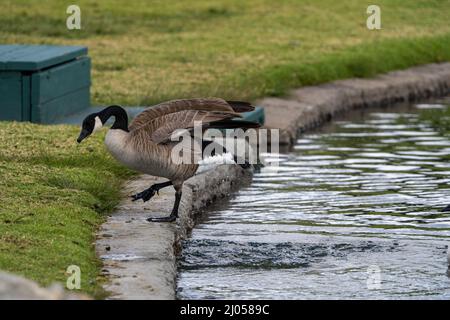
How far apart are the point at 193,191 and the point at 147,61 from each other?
6985 millimetres

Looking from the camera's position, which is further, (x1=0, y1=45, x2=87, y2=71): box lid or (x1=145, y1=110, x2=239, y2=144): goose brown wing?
(x1=0, y1=45, x2=87, y2=71): box lid

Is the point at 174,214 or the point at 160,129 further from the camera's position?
the point at 174,214

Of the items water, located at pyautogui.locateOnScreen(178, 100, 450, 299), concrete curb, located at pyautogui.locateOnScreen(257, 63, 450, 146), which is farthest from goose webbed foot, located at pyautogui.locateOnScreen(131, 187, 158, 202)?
concrete curb, located at pyautogui.locateOnScreen(257, 63, 450, 146)

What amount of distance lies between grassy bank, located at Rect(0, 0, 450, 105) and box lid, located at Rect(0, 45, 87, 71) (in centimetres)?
90

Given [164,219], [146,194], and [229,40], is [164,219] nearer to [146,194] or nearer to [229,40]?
[146,194]

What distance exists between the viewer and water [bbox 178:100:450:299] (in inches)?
308

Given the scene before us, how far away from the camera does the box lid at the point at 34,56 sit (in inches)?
484

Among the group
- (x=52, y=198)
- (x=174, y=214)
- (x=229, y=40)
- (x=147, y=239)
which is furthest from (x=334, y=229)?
(x=229, y=40)

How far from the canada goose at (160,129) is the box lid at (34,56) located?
3.62m

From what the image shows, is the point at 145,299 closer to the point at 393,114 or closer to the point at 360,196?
the point at 360,196

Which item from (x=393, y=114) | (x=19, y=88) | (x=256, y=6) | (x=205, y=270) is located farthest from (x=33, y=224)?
(x=256, y=6)

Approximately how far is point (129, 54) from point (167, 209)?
8655 mm

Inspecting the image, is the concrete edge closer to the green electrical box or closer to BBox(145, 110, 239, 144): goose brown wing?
BBox(145, 110, 239, 144): goose brown wing

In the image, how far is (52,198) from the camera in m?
9.02
